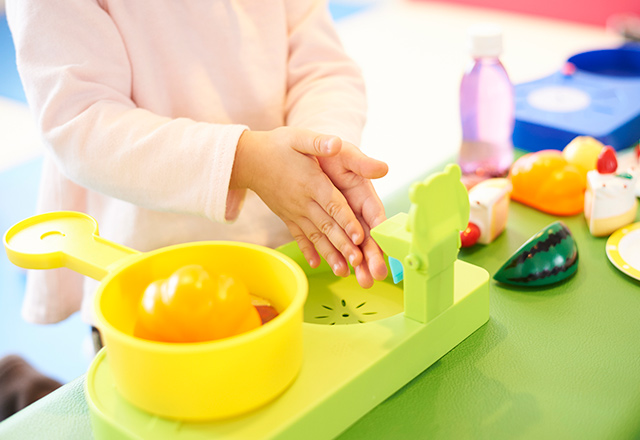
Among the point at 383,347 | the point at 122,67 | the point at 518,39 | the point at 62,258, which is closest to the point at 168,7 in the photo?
the point at 122,67

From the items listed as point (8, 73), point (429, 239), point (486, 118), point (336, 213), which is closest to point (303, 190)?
point (336, 213)

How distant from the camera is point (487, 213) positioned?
2.21 ft

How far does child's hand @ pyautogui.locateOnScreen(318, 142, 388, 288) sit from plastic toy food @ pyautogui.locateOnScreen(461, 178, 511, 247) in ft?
0.45

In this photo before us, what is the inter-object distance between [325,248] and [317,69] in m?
0.28

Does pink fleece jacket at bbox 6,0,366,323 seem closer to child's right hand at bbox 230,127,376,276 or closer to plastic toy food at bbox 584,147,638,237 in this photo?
child's right hand at bbox 230,127,376,276

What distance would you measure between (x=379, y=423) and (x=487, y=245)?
0.29 meters

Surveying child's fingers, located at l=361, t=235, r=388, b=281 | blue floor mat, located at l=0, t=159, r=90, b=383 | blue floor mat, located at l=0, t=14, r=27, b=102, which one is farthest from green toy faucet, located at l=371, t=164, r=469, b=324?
blue floor mat, located at l=0, t=14, r=27, b=102

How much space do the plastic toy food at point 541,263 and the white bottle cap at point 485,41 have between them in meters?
0.27

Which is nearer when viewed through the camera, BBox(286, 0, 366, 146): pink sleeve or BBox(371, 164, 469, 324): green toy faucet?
BBox(371, 164, 469, 324): green toy faucet

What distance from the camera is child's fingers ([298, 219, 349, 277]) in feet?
1.87

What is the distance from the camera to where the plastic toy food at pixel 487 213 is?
67 cm

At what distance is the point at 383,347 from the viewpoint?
1.56 ft

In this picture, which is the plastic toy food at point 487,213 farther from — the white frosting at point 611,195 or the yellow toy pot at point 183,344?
the yellow toy pot at point 183,344

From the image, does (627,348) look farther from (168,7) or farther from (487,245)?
(168,7)
